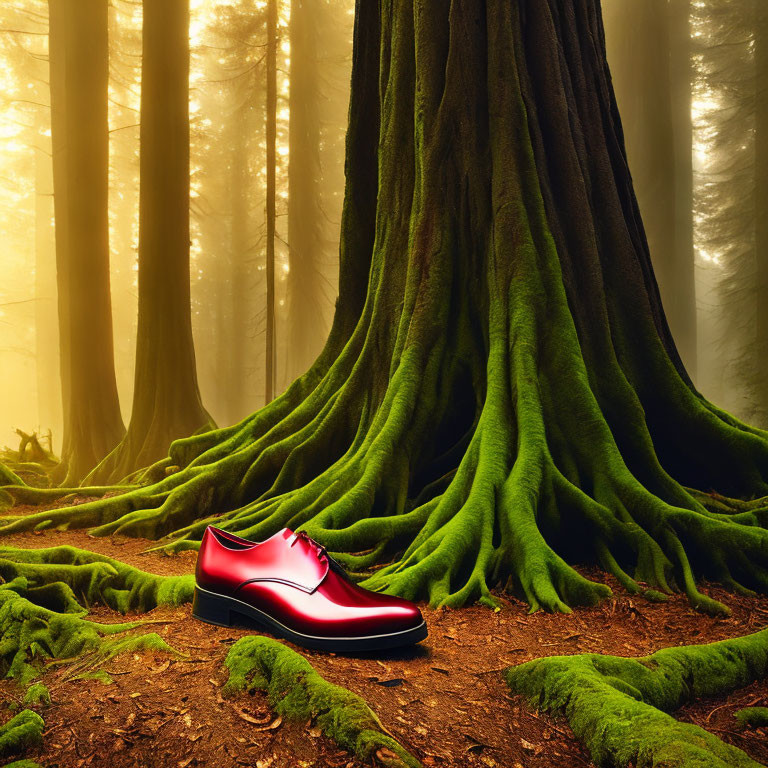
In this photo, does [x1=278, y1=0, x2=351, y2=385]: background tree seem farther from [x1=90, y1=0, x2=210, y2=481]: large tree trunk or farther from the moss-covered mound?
the moss-covered mound

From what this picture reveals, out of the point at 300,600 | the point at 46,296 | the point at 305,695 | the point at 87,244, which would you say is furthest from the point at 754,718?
the point at 46,296

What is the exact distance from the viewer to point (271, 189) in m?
14.9

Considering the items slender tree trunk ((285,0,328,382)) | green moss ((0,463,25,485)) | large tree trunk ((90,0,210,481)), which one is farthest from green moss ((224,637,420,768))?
slender tree trunk ((285,0,328,382))

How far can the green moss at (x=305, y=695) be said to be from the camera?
53.2 inches

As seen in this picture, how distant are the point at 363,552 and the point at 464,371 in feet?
4.63

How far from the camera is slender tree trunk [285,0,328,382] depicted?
18453 mm

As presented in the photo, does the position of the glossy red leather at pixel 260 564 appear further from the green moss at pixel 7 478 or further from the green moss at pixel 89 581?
the green moss at pixel 7 478

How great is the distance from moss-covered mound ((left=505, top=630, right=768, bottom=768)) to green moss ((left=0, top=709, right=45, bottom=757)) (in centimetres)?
127

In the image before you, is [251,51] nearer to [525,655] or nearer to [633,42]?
[633,42]

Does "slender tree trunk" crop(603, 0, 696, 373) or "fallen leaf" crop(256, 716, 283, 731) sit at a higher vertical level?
"slender tree trunk" crop(603, 0, 696, 373)

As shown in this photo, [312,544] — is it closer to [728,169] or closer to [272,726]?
[272,726]

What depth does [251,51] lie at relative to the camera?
1841cm

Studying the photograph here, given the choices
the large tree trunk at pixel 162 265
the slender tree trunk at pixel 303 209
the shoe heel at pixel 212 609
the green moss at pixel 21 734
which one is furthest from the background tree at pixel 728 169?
the green moss at pixel 21 734

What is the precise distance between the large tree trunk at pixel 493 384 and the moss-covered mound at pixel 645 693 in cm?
84
